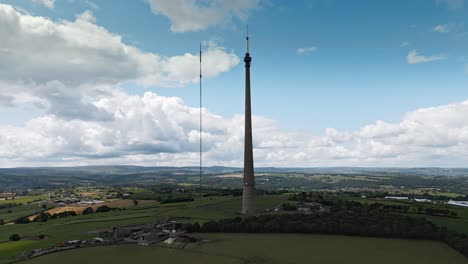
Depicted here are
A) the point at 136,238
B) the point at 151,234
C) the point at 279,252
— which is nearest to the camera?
the point at 279,252

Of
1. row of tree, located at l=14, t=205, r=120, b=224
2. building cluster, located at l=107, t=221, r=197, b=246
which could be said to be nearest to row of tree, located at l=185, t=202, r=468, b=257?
building cluster, located at l=107, t=221, r=197, b=246

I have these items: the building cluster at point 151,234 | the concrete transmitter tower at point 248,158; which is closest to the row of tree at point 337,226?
the building cluster at point 151,234

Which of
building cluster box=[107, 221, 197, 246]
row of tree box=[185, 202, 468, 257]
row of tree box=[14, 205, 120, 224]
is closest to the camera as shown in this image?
building cluster box=[107, 221, 197, 246]

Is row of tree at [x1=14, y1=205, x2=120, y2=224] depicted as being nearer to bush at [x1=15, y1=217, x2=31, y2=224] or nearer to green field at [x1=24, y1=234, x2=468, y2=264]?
bush at [x1=15, y1=217, x2=31, y2=224]

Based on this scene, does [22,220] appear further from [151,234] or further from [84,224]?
[151,234]

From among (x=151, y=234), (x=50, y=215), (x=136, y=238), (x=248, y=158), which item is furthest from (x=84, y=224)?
(x=248, y=158)

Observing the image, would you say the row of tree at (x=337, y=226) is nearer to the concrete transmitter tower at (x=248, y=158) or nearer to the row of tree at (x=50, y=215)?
the concrete transmitter tower at (x=248, y=158)

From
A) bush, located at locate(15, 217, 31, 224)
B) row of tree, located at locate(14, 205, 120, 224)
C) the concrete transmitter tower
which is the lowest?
bush, located at locate(15, 217, 31, 224)

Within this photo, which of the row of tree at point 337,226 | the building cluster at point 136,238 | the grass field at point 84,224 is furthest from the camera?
the row of tree at point 337,226
